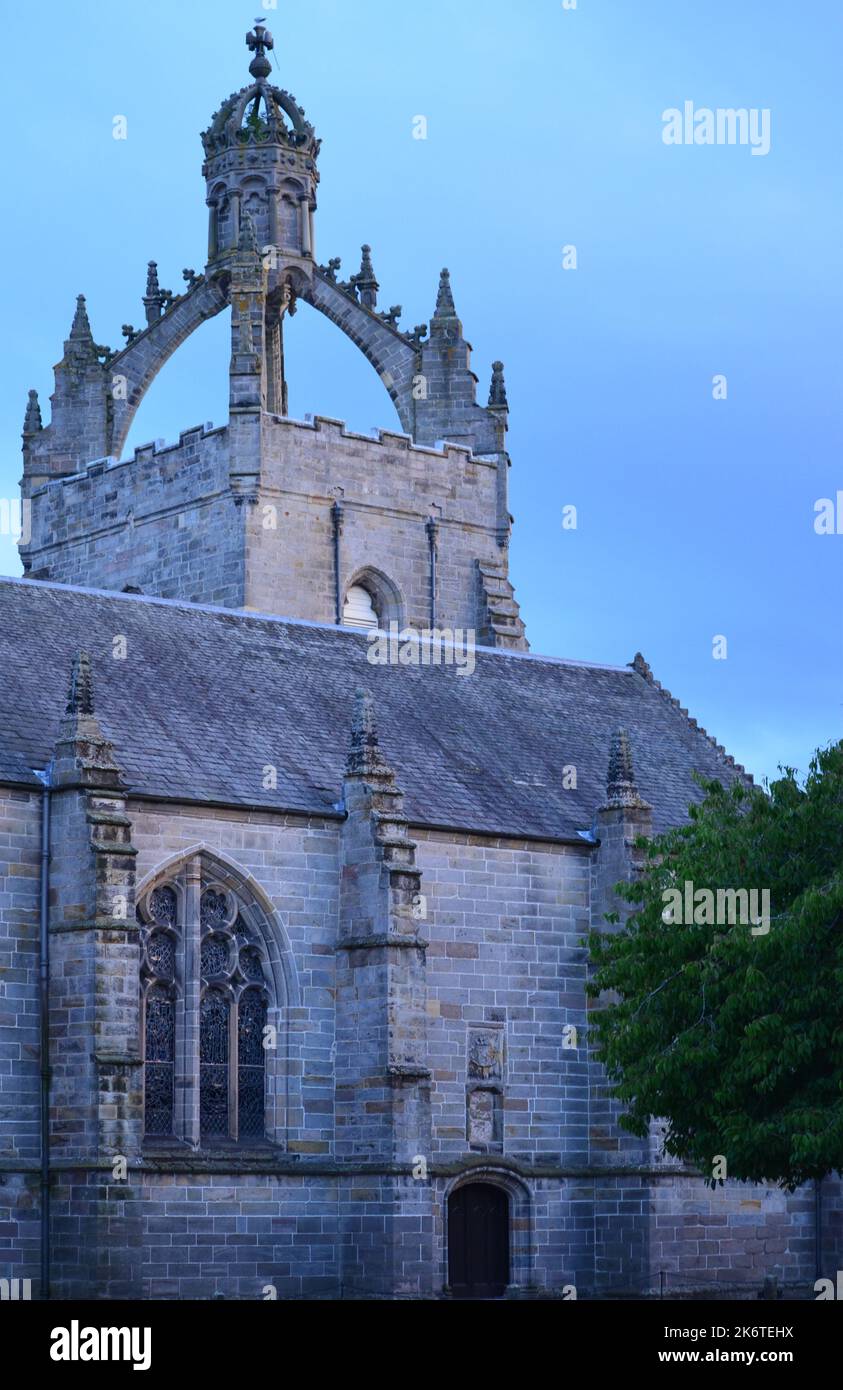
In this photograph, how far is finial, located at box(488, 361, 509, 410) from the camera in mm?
66994

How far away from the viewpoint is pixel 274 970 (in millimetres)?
43594

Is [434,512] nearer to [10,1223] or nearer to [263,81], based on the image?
[263,81]

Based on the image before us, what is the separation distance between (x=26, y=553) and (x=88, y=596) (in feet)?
59.7

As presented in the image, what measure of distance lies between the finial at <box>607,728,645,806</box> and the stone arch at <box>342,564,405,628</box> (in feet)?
48.6

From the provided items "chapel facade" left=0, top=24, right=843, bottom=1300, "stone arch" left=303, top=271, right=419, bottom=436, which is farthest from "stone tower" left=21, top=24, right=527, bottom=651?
"chapel facade" left=0, top=24, right=843, bottom=1300

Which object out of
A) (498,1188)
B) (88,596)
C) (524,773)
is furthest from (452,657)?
(498,1188)

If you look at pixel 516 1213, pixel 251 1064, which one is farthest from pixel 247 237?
pixel 516 1213

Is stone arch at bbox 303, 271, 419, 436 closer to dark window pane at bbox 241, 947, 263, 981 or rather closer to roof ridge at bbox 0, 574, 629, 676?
roof ridge at bbox 0, 574, 629, 676

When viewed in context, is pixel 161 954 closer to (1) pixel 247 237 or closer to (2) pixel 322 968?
(2) pixel 322 968

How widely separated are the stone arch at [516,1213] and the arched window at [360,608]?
19371 millimetres

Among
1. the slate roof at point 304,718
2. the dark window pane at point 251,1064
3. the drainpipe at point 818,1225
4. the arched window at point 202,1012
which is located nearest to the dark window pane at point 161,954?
the arched window at point 202,1012

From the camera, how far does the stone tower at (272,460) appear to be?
60.8 metres

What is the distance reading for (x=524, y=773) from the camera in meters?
49.8

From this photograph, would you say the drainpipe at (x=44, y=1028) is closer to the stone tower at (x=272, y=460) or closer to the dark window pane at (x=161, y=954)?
the dark window pane at (x=161, y=954)
